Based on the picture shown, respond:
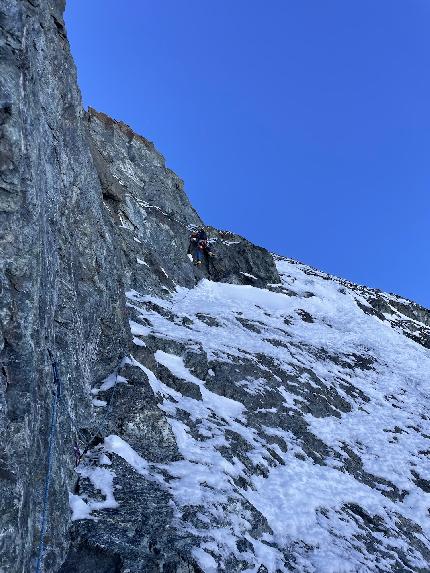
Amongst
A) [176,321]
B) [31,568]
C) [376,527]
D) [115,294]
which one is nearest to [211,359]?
[176,321]

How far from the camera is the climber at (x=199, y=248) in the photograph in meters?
37.5

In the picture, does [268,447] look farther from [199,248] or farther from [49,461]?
[199,248]

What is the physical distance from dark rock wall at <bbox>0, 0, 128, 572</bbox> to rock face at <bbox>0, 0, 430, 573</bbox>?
39mm

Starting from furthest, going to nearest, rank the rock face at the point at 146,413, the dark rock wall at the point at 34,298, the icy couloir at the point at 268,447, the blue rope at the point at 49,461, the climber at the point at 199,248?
the climber at the point at 199,248
the icy couloir at the point at 268,447
the rock face at the point at 146,413
the blue rope at the point at 49,461
the dark rock wall at the point at 34,298

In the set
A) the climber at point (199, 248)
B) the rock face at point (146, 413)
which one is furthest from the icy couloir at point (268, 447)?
the climber at point (199, 248)

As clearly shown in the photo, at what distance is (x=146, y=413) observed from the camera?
12930 millimetres

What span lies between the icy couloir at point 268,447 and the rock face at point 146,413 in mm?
66

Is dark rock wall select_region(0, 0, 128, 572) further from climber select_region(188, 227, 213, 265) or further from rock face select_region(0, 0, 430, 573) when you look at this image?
climber select_region(188, 227, 213, 265)

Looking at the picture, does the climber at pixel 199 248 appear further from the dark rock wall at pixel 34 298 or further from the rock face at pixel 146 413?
the dark rock wall at pixel 34 298

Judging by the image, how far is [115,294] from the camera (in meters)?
16.4

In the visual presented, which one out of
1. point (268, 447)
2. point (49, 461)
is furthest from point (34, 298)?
point (268, 447)

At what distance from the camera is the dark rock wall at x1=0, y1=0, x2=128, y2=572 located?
281 inches

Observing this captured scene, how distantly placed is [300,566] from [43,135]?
1134cm

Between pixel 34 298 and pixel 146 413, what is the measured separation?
5952mm
